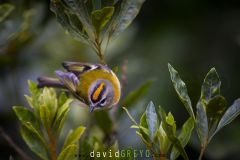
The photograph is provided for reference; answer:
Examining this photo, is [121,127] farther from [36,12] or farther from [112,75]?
[112,75]

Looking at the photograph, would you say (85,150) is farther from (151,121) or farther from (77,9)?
(77,9)

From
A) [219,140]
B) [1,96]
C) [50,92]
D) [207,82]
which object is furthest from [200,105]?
[1,96]

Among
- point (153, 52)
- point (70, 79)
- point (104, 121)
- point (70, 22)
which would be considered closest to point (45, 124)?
point (70, 79)

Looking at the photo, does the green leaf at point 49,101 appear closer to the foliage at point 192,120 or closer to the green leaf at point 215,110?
the foliage at point 192,120

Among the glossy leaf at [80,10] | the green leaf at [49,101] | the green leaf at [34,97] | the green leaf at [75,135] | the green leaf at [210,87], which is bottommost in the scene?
the green leaf at [210,87]

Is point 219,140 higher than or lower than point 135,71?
lower

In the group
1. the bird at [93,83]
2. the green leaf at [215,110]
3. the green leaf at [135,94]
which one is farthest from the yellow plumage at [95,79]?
the green leaf at [135,94]

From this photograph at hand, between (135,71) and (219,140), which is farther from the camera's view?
(135,71)
